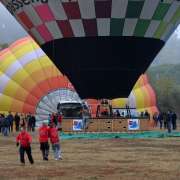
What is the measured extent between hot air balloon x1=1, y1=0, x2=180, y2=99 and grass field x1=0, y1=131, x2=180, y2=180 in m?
4.31

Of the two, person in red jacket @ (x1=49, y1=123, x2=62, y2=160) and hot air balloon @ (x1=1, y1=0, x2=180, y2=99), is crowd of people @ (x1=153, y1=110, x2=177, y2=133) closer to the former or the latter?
hot air balloon @ (x1=1, y1=0, x2=180, y2=99)

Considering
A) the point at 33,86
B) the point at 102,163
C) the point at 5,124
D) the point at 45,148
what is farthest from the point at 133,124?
the point at 102,163

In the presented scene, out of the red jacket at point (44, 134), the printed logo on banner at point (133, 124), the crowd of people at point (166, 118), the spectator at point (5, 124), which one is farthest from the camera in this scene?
the crowd of people at point (166, 118)

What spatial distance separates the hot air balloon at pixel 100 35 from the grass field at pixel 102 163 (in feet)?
14.1

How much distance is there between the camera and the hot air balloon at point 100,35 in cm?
2294

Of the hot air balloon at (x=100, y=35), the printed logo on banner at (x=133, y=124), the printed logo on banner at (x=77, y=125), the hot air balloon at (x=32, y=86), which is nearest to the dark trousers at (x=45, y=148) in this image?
the hot air balloon at (x=100, y=35)

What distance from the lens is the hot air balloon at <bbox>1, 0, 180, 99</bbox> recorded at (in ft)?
75.3

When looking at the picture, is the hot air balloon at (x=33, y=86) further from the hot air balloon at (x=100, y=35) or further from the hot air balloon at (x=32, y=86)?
the hot air balloon at (x=100, y=35)

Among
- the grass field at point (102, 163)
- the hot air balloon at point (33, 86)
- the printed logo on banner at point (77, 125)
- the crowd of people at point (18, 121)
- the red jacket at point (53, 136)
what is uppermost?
the hot air balloon at point (33, 86)

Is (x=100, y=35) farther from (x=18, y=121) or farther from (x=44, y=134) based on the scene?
(x=44, y=134)

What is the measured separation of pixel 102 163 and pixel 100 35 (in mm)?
9805

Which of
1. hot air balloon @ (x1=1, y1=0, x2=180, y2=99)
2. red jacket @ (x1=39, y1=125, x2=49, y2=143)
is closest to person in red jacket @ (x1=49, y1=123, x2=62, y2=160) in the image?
red jacket @ (x1=39, y1=125, x2=49, y2=143)

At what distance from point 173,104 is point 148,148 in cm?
5667

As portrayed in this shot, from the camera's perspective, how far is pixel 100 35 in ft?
76.9
